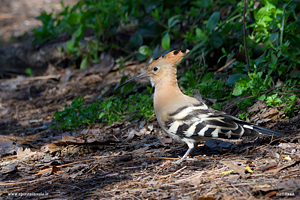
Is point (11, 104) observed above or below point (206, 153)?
above

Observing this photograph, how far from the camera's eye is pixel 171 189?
2197mm

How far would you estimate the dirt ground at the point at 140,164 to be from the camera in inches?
84.9

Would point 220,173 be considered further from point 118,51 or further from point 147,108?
point 118,51

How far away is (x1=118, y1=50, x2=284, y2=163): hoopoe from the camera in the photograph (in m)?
2.59

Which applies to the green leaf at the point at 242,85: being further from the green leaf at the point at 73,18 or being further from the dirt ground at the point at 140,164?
the green leaf at the point at 73,18

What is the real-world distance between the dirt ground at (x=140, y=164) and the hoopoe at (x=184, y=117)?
0.19 metres

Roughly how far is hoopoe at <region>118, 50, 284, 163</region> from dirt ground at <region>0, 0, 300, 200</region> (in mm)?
189

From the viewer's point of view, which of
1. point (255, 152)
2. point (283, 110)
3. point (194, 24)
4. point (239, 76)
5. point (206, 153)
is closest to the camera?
point (255, 152)

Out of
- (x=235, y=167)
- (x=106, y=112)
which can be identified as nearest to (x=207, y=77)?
(x=106, y=112)

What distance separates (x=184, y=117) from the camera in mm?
2834

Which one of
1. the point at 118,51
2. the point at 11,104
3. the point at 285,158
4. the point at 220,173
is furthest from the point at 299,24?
the point at 11,104

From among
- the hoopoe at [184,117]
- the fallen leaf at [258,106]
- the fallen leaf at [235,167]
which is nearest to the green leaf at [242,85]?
the fallen leaf at [258,106]

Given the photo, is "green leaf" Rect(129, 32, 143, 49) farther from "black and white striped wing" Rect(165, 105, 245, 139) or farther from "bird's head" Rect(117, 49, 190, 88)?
"black and white striped wing" Rect(165, 105, 245, 139)

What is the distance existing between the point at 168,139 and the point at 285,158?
48.4 inches
